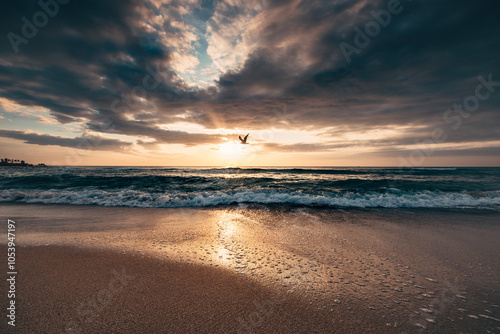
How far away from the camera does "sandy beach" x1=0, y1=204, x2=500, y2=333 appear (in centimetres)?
226

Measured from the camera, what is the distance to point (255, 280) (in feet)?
10.4

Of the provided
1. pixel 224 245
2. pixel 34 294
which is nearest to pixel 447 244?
pixel 224 245

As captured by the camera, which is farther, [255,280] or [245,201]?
[245,201]

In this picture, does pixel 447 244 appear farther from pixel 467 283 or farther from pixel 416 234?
pixel 467 283

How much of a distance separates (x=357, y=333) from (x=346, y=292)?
753 millimetres

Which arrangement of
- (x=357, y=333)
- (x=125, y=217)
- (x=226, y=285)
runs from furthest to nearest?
1. (x=125, y=217)
2. (x=226, y=285)
3. (x=357, y=333)

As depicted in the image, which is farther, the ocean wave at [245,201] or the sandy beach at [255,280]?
the ocean wave at [245,201]

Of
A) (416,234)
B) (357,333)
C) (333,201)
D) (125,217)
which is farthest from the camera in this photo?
(333,201)

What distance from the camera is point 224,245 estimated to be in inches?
184

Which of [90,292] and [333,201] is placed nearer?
[90,292]

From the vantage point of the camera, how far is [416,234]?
225 inches

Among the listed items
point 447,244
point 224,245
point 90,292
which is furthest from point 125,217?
point 447,244

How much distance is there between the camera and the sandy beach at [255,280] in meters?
2.26

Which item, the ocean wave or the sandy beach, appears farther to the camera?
the ocean wave
